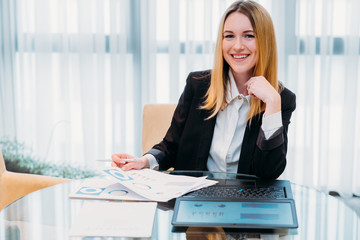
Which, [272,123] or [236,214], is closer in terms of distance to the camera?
[236,214]

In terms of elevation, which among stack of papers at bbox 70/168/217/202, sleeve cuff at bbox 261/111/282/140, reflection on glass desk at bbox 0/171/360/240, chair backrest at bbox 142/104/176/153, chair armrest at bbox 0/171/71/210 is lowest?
chair armrest at bbox 0/171/71/210

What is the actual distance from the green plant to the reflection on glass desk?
201 cm

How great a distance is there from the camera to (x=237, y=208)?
125 centimetres

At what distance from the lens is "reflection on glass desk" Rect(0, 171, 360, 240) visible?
115 centimetres

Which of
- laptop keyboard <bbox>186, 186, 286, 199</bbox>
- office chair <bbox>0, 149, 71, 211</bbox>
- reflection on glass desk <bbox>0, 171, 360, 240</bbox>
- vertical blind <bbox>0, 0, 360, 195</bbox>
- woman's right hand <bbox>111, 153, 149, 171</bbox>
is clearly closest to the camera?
Answer: reflection on glass desk <bbox>0, 171, 360, 240</bbox>

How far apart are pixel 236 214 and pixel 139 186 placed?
38 centimetres

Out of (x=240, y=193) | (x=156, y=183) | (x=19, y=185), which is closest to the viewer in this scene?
(x=240, y=193)

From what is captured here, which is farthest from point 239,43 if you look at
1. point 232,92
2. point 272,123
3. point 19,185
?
point 19,185

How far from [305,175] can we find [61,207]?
251cm

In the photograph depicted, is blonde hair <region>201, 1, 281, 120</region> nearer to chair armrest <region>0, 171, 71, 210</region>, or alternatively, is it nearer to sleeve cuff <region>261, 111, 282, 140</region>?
sleeve cuff <region>261, 111, 282, 140</region>

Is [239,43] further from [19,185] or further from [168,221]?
[19,185]

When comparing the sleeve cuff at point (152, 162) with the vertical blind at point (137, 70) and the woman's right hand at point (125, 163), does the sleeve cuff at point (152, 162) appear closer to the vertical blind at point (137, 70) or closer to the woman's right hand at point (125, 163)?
the woman's right hand at point (125, 163)

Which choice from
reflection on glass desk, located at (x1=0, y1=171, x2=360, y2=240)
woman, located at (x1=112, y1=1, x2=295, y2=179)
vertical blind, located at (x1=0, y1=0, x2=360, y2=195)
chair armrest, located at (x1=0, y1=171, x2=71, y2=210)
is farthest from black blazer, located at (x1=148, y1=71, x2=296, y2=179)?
vertical blind, located at (x1=0, y1=0, x2=360, y2=195)

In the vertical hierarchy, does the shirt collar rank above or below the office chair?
above
